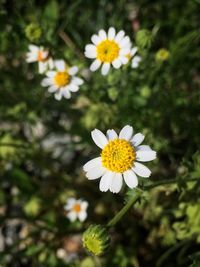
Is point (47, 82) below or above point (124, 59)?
above

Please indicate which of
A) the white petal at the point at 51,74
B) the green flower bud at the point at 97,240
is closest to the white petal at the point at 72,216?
the white petal at the point at 51,74

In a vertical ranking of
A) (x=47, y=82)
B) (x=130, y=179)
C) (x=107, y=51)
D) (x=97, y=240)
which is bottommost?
(x=97, y=240)

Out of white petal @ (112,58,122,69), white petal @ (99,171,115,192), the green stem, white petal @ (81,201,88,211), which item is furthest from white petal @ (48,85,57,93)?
the green stem

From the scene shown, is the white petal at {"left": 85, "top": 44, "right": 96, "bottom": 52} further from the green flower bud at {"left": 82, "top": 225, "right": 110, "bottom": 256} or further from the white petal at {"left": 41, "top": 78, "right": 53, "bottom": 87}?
the green flower bud at {"left": 82, "top": 225, "right": 110, "bottom": 256}

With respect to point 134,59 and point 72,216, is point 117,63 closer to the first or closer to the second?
point 134,59

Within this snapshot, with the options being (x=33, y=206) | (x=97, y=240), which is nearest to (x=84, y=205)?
(x=33, y=206)

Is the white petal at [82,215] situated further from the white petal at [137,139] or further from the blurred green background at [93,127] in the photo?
the white petal at [137,139]

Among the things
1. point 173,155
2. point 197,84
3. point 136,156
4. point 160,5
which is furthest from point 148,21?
point 136,156
